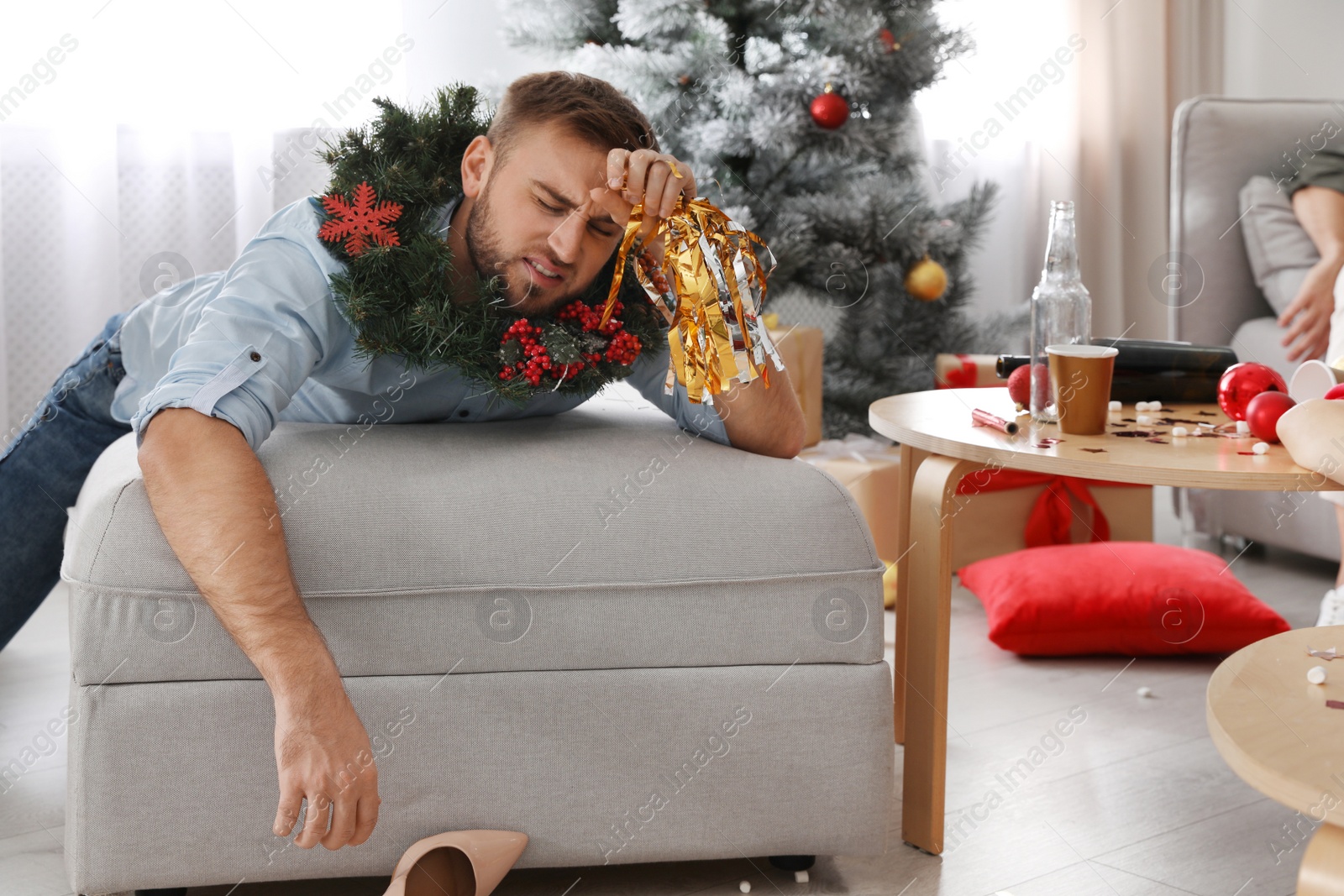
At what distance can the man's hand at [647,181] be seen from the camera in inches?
47.2

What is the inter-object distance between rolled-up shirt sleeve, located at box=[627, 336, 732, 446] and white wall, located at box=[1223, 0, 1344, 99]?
9.50ft

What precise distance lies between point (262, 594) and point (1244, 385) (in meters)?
1.12

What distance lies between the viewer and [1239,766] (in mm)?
734

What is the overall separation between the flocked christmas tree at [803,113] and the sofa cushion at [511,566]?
139cm

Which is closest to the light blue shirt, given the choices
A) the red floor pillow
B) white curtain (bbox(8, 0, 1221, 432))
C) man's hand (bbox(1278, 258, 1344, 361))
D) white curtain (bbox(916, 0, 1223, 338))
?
the red floor pillow

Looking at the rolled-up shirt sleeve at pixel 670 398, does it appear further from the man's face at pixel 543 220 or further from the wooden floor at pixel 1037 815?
the wooden floor at pixel 1037 815

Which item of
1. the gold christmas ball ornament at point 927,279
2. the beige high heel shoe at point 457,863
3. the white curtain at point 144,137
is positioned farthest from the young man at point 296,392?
the gold christmas ball ornament at point 927,279

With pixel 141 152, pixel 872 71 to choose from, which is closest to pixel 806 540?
pixel 872 71

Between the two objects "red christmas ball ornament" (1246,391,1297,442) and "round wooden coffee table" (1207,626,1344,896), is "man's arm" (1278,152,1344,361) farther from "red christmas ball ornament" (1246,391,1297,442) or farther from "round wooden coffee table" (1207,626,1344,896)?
"round wooden coffee table" (1207,626,1344,896)

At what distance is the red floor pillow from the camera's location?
75.2 inches

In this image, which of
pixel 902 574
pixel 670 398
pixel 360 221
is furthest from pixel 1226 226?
pixel 360 221

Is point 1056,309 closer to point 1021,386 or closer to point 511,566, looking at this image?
→ point 1021,386

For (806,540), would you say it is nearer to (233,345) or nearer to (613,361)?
(613,361)

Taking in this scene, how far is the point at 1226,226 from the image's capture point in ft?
8.11
